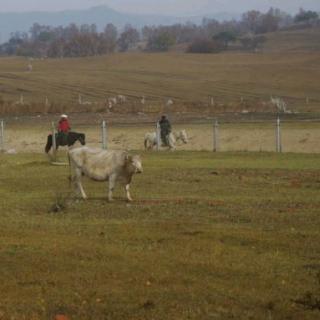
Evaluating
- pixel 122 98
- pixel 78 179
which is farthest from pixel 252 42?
pixel 78 179

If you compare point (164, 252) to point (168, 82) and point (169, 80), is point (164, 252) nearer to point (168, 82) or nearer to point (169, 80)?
point (168, 82)

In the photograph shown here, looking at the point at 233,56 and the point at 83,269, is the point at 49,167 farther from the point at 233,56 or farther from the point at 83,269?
the point at 233,56

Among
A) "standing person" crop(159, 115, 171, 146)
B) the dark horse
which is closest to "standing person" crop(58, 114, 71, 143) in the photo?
the dark horse

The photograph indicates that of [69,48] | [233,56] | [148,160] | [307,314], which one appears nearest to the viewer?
[307,314]

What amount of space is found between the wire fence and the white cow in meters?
18.0

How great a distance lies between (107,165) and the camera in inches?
730

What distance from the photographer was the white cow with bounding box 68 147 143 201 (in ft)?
60.3

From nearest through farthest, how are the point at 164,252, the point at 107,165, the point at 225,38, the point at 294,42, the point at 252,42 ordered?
the point at 164,252 < the point at 107,165 < the point at 294,42 < the point at 252,42 < the point at 225,38

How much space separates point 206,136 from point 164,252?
109 ft

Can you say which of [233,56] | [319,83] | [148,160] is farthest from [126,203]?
[233,56]

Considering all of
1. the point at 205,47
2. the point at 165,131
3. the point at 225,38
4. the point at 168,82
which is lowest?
the point at 165,131

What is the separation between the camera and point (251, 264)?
1132 centimetres

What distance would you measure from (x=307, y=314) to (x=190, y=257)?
3.02m

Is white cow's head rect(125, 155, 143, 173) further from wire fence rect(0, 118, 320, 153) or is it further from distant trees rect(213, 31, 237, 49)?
distant trees rect(213, 31, 237, 49)
